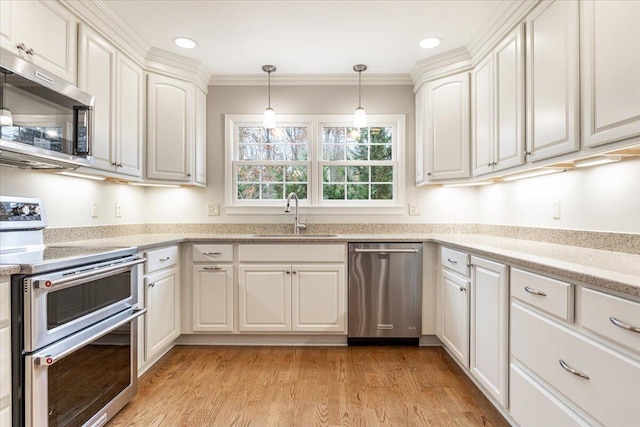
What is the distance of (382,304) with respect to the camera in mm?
2799

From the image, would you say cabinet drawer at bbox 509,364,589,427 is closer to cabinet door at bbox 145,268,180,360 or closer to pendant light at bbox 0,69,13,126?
cabinet door at bbox 145,268,180,360

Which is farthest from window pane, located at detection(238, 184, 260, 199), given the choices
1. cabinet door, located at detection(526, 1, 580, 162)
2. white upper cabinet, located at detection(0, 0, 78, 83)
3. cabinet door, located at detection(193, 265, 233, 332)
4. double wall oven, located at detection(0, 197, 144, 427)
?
cabinet door, located at detection(526, 1, 580, 162)

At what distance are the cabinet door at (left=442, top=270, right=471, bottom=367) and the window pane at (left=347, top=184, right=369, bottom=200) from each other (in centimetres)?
111

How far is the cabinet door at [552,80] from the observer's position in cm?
161

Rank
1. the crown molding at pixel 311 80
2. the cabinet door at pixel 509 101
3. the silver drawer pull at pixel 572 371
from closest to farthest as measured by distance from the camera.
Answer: the silver drawer pull at pixel 572 371 < the cabinet door at pixel 509 101 < the crown molding at pixel 311 80

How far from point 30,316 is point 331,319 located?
6.50ft

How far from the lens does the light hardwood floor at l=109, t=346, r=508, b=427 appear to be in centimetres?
184

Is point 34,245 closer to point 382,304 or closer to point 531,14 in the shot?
point 382,304

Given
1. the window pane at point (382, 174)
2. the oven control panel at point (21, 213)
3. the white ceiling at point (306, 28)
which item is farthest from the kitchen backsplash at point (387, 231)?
the white ceiling at point (306, 28)

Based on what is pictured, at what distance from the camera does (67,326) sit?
4.79ft

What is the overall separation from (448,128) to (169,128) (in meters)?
2.39

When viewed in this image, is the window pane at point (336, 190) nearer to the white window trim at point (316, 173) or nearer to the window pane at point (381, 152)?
the white window trim at point (316, 173)

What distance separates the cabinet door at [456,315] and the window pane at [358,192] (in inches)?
43.5

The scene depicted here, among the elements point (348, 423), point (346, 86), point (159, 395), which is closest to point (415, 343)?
point (348, 423)
